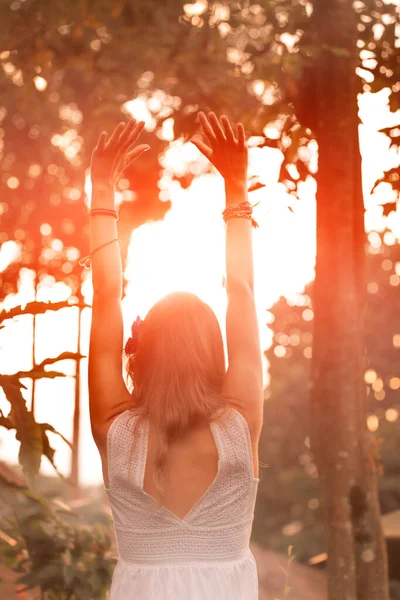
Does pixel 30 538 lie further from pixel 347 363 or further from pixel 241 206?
pixel 241 206

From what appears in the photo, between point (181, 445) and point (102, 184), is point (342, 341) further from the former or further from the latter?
point (181, 445)

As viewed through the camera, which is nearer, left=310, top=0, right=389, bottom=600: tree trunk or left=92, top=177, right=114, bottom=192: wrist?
left=92, top=177, right=114, bottom=192: wrist

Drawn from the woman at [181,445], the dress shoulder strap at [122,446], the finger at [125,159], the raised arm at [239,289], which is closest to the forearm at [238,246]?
the raised arm at [239,289]

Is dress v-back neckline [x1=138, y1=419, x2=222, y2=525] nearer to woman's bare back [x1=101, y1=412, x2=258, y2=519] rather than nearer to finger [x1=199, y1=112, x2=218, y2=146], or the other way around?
woman's bare back [x1=101, y1=412, x2=258, y2=519]

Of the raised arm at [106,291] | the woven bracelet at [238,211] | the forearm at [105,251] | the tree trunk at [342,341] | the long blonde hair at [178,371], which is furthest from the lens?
the tree trunk at [342,341]

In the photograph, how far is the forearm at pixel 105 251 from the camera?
268cm

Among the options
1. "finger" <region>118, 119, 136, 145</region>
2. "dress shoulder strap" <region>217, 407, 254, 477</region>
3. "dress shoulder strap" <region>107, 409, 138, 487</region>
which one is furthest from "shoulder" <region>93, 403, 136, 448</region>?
"finger" <region>118, 119, 136, 145</region>

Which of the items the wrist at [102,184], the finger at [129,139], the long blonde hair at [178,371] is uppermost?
the finger at [129,139]

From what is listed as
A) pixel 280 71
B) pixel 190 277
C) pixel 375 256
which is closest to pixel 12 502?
pixel 190 277

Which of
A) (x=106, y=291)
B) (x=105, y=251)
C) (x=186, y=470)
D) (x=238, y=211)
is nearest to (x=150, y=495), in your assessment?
(x=186, y=470)

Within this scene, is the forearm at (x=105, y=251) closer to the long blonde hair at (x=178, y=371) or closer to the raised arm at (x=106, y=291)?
the raised arm at (x=106, y=291)

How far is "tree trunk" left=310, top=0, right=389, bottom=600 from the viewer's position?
5.55 m

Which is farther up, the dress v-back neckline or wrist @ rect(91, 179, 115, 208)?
wrist @ rect(91, 179, 115, 208)

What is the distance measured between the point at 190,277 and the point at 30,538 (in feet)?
7.51
